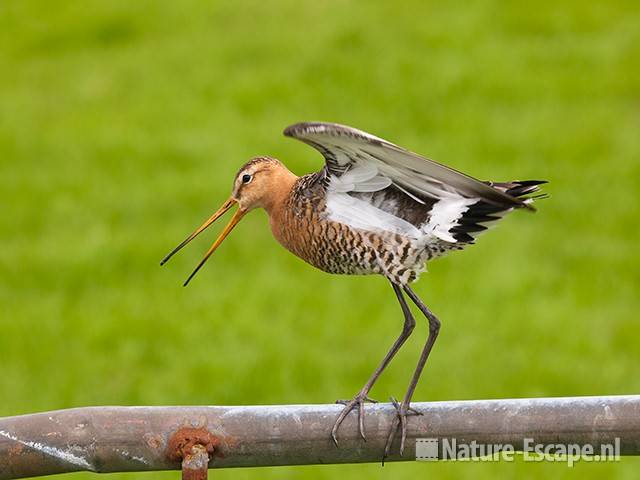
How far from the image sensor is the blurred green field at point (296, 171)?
794 centimetres

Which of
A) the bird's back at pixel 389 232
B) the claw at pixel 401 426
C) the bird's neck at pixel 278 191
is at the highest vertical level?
the bird's neck at pixel 278 191

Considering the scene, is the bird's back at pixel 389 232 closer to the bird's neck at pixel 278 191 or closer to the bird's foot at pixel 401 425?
the bird's neck at pixel 278 191

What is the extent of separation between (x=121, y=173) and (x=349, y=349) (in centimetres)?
312

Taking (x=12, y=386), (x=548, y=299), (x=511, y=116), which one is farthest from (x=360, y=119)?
(x=12, y=386)

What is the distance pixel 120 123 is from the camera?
441 inches

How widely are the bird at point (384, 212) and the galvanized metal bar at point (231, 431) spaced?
647 mm

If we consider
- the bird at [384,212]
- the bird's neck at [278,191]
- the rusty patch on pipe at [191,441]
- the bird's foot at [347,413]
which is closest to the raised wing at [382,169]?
the bird at [384,212]

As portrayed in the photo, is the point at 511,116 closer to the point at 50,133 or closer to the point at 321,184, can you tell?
the point at 50,133

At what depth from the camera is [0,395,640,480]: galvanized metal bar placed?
303 centimetres

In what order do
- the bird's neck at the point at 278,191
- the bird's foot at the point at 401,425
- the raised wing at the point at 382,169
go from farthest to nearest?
the bird's neck at the point at 278,191 < the raised wing at the point at 382,169 < the bird's foot at the point at 401,425

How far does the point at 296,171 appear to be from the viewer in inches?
380

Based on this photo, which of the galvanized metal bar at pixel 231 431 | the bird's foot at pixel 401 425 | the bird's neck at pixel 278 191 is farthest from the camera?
the bird's neck at pixel 278 191

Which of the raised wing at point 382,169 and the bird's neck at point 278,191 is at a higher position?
the bird's neck at point 278,191

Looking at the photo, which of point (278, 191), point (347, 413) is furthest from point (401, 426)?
point (278, 191)
